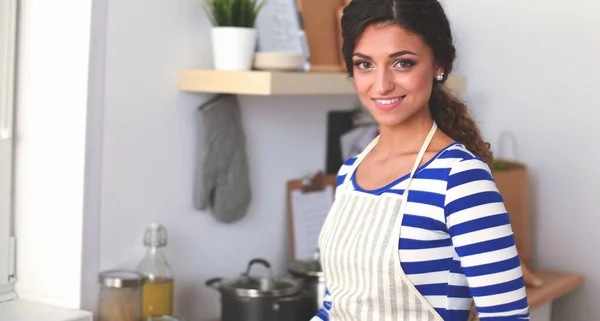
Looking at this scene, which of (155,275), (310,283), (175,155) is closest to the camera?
(155,275)

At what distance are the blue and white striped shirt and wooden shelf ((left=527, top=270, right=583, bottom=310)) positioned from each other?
88 centimetres

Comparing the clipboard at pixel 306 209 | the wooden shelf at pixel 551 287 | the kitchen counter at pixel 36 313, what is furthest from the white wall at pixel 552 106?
the kitchen counter at pixel 36 313

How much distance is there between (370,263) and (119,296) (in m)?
0.68

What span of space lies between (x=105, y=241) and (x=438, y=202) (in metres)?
0.85

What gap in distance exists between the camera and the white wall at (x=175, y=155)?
73.2 inches

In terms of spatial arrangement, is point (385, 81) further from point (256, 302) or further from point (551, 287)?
point (551, 287)

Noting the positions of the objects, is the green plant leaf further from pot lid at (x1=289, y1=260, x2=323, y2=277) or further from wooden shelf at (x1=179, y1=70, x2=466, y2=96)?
pot lid at (x1=289, y1=260, x2=323, y2=277)

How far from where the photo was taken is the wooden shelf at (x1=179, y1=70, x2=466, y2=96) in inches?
75.1

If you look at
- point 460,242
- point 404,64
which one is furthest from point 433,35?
point 460,242

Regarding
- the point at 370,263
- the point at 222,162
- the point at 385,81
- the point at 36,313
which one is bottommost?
the point at 36,313

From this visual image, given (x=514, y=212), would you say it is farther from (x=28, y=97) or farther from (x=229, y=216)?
(x=28, y=97)

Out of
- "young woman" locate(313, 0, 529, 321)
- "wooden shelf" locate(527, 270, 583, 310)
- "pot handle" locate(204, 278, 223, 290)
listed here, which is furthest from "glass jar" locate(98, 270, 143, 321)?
"wooden shelf" locate(527, 270, 583, 310)

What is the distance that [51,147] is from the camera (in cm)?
182

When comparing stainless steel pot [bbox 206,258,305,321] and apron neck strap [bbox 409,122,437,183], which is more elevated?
apron neck strap [bbox 409,122,437,183]
